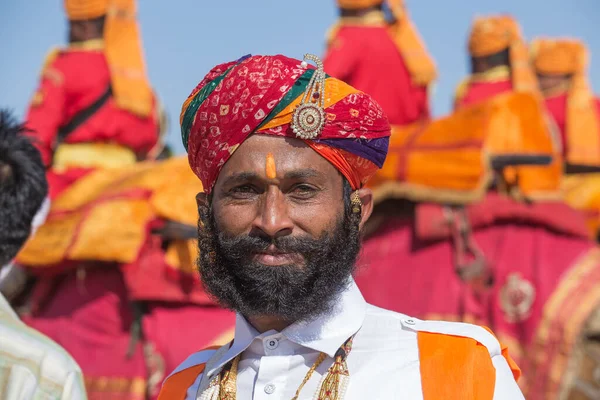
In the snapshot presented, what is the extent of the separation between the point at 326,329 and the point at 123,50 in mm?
5532

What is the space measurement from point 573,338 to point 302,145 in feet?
12.7

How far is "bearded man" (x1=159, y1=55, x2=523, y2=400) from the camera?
2619 millimetres

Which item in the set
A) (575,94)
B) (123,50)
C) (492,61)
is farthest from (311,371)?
(575,94)

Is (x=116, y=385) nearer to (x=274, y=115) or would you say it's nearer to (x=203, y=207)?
(x=203, y=207)

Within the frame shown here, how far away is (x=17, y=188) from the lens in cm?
357

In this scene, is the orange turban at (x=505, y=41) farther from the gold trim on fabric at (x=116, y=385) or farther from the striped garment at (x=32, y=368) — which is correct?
the striped garment at (x=32, y=368)

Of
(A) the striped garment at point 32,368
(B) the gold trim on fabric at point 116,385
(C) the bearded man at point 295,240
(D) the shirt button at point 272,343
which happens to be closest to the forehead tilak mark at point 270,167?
(C) the bearded man at point 295,240

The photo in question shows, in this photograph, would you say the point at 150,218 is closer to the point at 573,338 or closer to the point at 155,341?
the point at 155,341

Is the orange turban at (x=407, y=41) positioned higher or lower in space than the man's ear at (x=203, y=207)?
lower

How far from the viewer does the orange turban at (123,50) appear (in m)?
7.69

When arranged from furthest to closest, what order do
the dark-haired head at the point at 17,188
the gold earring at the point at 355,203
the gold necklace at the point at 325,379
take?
the dark-haired head at the point at 17,188, the gold earring at the point at 355,203, the gold necklace at the point at 325,379

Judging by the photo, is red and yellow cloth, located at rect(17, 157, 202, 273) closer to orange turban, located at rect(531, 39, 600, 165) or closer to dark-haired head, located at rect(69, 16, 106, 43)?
dark-haired head, located at rect(69, 16, 106, 43)

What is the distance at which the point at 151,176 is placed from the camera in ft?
21.1

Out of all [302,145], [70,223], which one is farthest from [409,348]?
[70,223]
